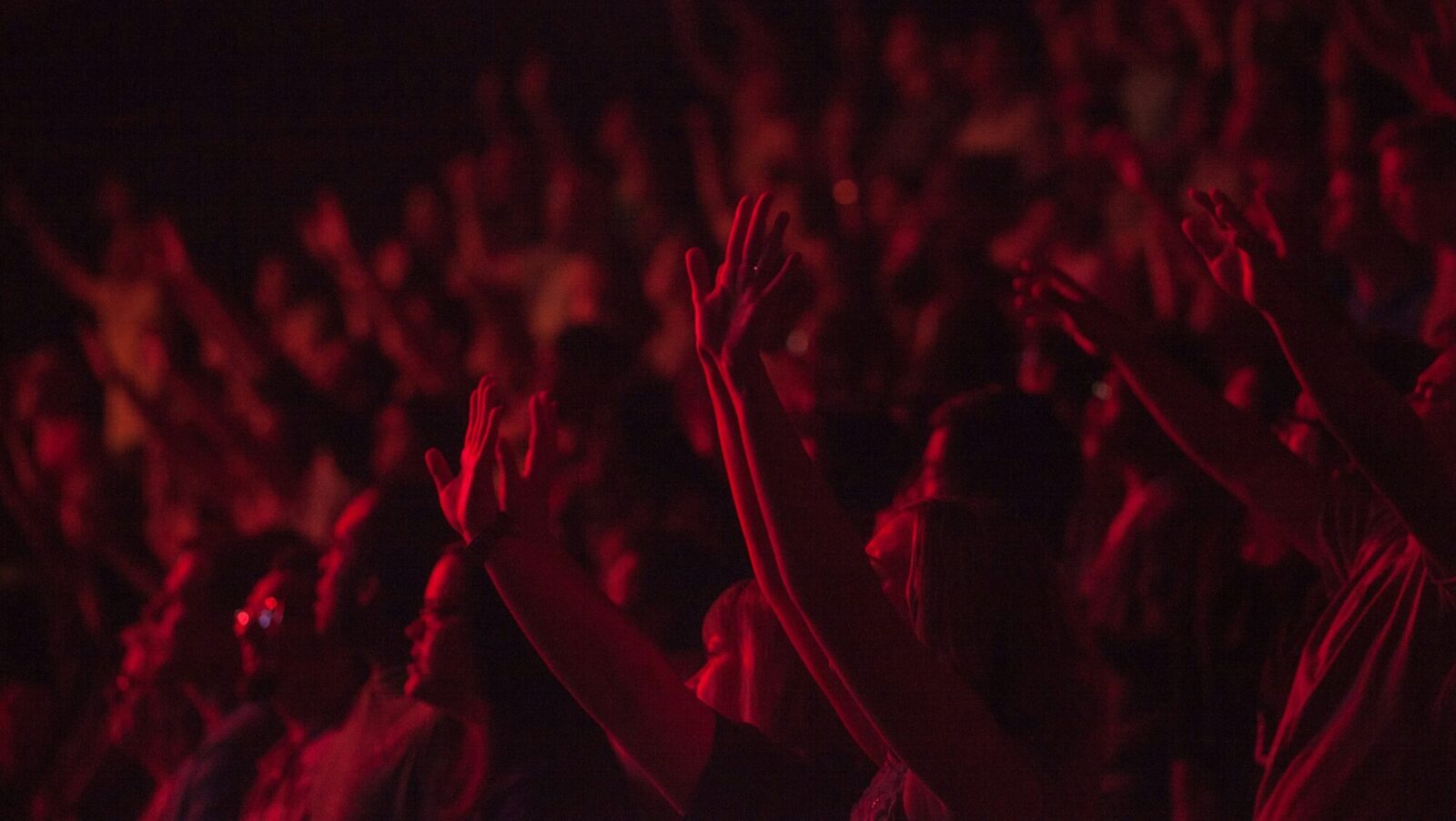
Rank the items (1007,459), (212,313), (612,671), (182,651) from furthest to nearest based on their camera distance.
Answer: (212,313)
(182,651)
(1007,459)
(612,671)

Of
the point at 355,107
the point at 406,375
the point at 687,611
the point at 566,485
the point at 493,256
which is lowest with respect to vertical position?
the point at 687,611

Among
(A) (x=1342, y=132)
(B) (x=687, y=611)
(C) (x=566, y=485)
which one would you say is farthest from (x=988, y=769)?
(A) (x=1342, y=132)

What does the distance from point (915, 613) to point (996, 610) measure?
0.10m

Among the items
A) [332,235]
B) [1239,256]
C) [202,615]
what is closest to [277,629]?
[202,615]

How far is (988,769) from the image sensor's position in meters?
1.67

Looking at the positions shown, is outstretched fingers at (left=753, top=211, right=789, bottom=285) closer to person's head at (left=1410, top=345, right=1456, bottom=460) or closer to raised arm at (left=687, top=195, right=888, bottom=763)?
raised arm at (left=687, top=195, right=888, bottom=763)

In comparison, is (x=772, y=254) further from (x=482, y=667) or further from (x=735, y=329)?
(x=482, y=667)

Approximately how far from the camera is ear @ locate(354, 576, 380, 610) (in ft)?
8.36

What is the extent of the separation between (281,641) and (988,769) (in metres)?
1.50

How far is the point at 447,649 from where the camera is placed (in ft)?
7.39

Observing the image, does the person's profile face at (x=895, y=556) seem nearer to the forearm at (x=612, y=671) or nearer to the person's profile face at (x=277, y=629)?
the forearm at (x=612, y=671)

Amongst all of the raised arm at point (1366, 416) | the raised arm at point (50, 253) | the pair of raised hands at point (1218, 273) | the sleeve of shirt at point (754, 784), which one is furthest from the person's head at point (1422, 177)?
the raised arm at point (50, 253)

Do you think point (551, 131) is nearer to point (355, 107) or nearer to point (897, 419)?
point (355, 107)

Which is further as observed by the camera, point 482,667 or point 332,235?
point 332,235
